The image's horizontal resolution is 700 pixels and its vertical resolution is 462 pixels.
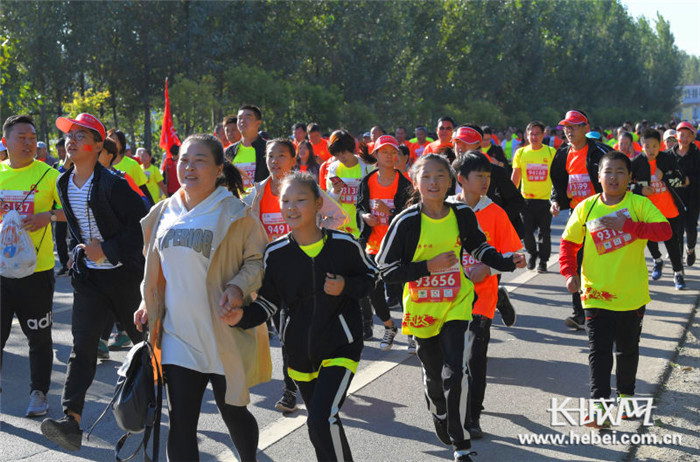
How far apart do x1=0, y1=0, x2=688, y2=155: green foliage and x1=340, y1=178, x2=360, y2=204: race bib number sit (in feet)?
26.5

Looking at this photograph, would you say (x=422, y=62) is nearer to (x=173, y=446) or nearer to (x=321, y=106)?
(x=321, y=106)

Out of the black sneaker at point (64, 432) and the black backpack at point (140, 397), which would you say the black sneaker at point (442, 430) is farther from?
the black sneaker at point (64, 432)

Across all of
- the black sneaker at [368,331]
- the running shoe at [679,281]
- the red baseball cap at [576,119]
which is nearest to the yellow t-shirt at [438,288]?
the black sneaker at [368,331]

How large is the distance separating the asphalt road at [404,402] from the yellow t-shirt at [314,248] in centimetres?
144

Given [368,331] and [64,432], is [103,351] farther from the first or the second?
[64,432]

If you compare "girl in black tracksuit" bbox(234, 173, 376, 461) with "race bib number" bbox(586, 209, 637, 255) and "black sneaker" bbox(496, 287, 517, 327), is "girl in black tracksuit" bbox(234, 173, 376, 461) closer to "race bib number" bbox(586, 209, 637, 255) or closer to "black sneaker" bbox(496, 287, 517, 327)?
"race bib number" bbox(586, 209, 637, 255)

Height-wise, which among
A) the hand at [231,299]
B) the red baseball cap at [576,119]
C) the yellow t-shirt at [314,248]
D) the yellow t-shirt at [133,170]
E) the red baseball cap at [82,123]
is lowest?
the hand at [231,299]

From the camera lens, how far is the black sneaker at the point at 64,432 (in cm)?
507

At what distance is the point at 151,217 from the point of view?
4402mm

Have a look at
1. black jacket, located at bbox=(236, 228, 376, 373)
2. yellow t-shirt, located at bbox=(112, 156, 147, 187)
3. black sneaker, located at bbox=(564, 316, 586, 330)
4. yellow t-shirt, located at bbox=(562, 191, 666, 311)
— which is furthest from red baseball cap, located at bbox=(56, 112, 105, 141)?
black sneaker, located at bbox=(564, 316, 586, 330)

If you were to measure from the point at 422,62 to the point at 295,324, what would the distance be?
4600 cm

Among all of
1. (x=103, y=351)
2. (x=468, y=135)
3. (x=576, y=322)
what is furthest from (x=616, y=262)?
(x=103, y=351)

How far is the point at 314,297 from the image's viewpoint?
14.3 ft

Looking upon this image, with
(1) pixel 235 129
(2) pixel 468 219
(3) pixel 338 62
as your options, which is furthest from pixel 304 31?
(2) pixel 468 219
